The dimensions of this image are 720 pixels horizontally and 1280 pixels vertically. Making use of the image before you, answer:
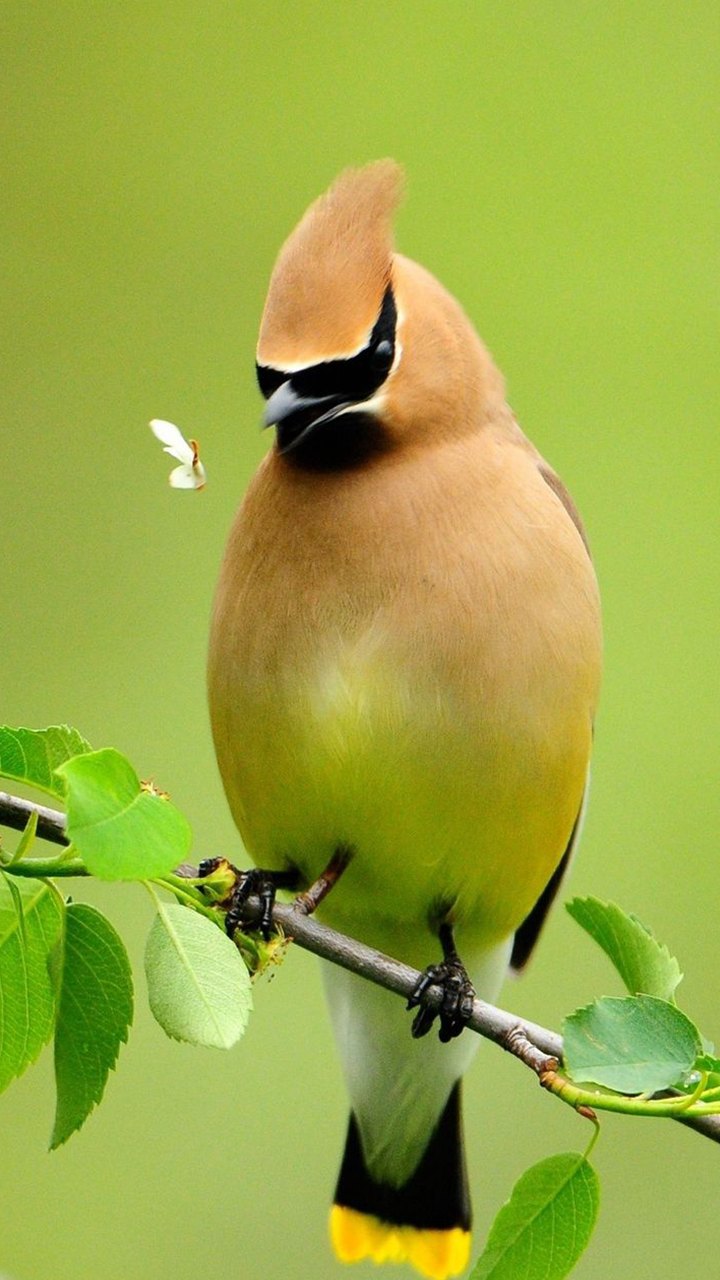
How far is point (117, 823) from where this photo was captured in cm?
184

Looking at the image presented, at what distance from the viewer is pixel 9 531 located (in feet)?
24.4

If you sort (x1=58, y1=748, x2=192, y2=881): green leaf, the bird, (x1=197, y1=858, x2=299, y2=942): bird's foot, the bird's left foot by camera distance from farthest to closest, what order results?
1. the bird's left foot
2. the bird
3. (x1=197, y1=858, x2=299, y2=942): bird's foot
4. (x1=58, y1=748, x2=192, y2=881): green leaf

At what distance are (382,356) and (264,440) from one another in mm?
4161

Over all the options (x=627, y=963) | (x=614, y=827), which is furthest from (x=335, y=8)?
(x=627, y=963)

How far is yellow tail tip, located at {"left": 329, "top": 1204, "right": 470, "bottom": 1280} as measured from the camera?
13.4ft

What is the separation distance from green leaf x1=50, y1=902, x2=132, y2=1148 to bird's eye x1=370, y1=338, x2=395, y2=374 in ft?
4.09

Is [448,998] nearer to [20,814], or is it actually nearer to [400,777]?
[400,777]

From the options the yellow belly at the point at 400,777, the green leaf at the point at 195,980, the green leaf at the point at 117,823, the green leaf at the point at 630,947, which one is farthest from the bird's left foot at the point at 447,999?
the green leaf at the point at 117,823

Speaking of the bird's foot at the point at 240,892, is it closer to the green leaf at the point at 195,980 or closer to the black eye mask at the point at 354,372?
the green leaf at the point at 195,980

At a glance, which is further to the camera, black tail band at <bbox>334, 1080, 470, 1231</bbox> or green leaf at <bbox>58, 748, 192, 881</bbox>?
black tail band at <bbox>334, 1080, 470, 1231</bbox>

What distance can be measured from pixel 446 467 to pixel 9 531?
176 inches

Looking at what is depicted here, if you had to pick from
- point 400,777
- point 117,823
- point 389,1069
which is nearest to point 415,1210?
point 389,1069

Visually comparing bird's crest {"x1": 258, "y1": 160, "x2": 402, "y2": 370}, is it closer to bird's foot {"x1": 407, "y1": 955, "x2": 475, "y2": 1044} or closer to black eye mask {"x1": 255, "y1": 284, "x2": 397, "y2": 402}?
black eye mask {"x1": 255, "y1": 284, "x2": 397, "y2": 402}

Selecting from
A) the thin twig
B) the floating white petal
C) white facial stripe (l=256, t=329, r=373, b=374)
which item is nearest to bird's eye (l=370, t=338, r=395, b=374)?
white facial stripe (l=256, t=329, r=373, b=374)
